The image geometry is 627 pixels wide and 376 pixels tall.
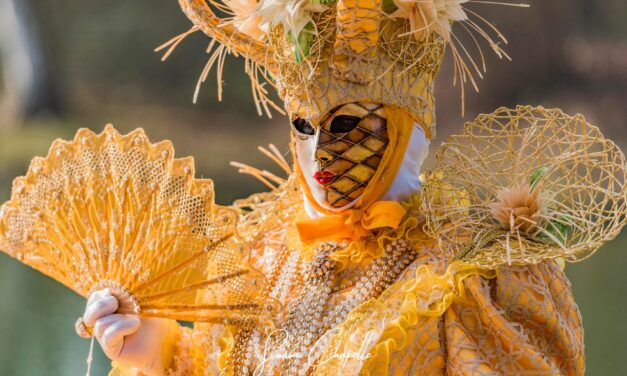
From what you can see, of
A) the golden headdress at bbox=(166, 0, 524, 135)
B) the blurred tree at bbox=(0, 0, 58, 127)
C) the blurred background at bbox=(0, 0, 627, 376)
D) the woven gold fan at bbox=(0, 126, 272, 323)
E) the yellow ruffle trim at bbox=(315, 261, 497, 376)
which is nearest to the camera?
the yellow ruffle trim at bbox=(315, 261, 497, 376)

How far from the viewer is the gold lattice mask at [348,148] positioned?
4.20 feet

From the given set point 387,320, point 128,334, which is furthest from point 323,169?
point 128,334

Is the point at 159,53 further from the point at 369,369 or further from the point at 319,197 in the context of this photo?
the point at 369,369

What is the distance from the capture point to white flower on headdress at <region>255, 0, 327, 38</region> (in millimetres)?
1271

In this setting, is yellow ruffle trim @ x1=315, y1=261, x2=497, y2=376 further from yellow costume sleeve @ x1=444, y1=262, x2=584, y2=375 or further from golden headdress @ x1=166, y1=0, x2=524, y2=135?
golden headdress @ x1=166, y1=0, x2=524, y2=135

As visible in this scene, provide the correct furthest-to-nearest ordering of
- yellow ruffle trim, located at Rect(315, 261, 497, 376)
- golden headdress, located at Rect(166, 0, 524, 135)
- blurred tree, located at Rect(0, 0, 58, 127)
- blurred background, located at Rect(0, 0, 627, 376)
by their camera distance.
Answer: blurred tree, located at Rect(0, 0, 58, 127) → blurred background, located at Rect(0, 0, 627, 376) → golden headdress, located at Rect(166, 0, 524, 135) → yellow ruffle trim, located at Rect(315, 261, 497, 376)

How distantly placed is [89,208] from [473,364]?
68 centimetres

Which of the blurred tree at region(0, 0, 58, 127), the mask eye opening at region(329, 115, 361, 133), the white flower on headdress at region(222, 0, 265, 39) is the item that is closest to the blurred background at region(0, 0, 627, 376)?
the blurred tree at region(0, 0, 58, 127)

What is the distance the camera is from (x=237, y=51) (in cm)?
145

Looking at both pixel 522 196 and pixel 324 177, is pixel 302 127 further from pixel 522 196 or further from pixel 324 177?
pixel 522 196

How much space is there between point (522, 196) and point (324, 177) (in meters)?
0.30

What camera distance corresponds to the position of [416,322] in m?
1.12

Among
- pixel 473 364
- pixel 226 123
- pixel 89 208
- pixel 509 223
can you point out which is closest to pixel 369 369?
pixel 473 364

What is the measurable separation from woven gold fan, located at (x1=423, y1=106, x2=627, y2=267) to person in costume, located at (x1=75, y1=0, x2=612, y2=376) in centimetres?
3
